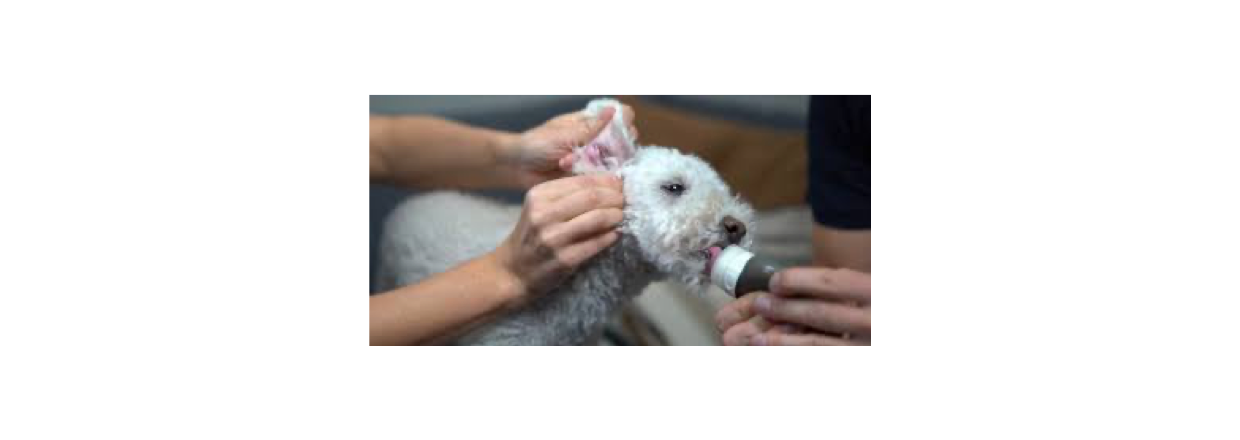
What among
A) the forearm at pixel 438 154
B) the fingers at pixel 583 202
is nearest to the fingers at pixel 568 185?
the fingers at pixel 583 202

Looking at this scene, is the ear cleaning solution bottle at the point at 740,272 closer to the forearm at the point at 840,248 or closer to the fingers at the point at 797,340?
the fingers at the point at 797,340

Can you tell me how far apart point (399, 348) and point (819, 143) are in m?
0.58

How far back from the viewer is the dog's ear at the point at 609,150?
0.61 metres

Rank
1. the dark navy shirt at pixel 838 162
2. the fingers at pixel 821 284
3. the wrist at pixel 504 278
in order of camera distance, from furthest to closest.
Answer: the dark navy shirt at pixel 838 162 < the wrist at pixel 504 278 < the fingers at pixel 821 284

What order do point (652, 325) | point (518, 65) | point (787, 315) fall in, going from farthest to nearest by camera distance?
point (652, 325) < point (518, 65) < point (787, 315)

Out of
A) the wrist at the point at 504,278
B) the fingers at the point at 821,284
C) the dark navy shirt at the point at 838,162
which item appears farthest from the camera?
the dark navy shirt at the point at 838,162

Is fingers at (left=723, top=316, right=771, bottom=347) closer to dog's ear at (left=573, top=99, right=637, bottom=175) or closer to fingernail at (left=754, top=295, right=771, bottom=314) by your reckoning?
fingernail at (left=754, top=295, right=771, bottom=314)

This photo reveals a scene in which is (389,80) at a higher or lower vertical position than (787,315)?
higher

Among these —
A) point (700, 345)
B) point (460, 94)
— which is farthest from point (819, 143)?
point (460, 94)

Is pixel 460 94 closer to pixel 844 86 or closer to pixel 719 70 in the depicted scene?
pixel 719 70

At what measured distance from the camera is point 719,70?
677 mm

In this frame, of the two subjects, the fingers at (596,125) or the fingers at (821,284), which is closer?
the fingers at (821,284)

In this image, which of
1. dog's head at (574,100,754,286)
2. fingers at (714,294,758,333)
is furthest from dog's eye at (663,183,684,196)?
fingers at (714,294,758,333)

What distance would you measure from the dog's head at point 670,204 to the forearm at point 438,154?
112 millimetres
